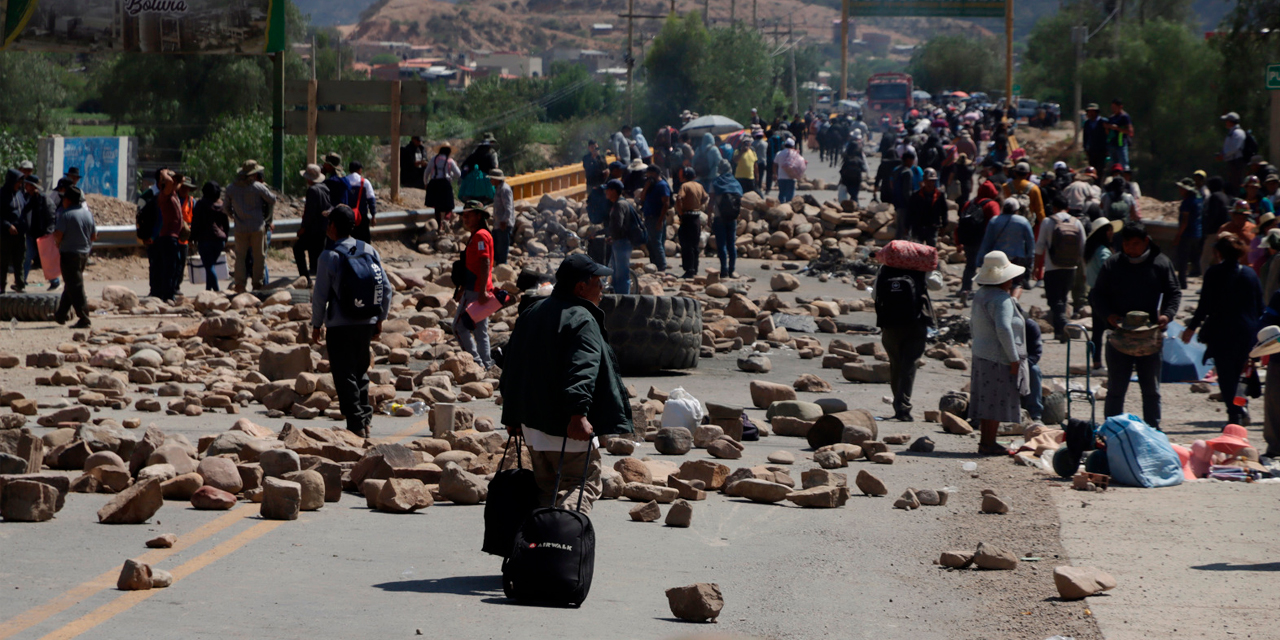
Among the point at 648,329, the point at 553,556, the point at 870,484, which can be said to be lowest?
the point at 870,484

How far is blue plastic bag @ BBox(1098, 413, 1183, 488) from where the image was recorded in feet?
30.5

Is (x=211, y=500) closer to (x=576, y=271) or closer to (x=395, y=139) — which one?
(x=576, y=271)

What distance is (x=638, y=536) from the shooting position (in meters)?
7.63

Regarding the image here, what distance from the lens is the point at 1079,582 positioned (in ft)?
21.2

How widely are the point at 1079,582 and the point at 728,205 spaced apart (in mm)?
16046

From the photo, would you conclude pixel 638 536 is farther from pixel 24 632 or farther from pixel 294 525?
pixel 24 632

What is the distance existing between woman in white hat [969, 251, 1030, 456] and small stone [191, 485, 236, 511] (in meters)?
5.25

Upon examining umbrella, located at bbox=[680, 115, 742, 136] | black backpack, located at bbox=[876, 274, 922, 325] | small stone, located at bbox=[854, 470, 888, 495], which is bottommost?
small stone, located at bbox=[854, 470, 888, 495]

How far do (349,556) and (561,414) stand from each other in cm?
142

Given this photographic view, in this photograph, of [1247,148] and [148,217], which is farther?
[1247,148]

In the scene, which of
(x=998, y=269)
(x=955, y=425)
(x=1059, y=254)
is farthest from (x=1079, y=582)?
(x=1059, y=254)

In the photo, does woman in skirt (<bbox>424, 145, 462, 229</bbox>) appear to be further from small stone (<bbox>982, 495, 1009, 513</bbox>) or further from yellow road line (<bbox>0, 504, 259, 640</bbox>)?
yellow road line (<bbox>0, 504, 259, 640</bbox>)

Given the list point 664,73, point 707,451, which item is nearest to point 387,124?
point 707,451

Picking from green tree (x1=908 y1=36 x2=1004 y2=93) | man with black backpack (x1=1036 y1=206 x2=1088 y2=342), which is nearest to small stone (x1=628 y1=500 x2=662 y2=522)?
man with black backpack (x1=1036 y1=206 x2=1088 y2=342)
